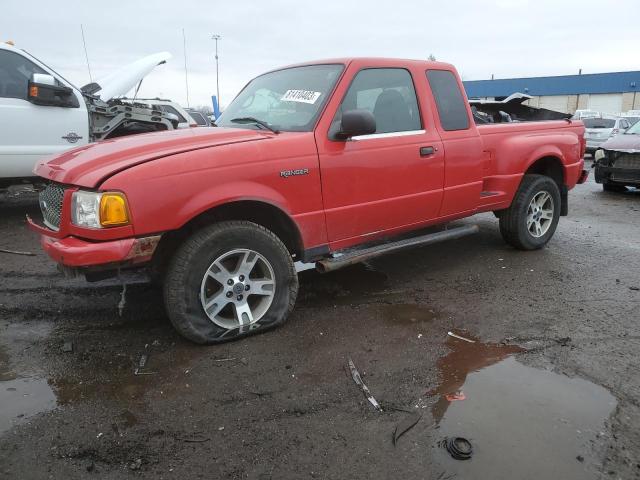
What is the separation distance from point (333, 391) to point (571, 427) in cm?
124

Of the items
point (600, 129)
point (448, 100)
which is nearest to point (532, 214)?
point (448, 100)

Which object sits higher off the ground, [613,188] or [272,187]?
[272,187]

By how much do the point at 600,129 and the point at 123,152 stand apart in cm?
1932

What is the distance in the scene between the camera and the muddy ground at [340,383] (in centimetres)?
221

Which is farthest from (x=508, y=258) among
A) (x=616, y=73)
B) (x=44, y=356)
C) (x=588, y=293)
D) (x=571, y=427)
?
(x=616, y=73)

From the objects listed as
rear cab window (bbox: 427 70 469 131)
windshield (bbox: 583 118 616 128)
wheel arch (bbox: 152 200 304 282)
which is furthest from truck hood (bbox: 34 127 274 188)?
windshield (bbox: 583 118 616 128)

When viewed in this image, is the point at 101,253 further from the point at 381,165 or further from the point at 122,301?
the point at 381,165

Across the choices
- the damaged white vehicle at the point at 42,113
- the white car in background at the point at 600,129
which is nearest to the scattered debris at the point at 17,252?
the damaged white vehicle at the point at 42,113

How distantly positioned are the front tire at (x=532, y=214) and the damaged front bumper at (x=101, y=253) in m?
3.91

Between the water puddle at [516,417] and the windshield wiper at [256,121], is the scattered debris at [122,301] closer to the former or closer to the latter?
the windshield wiper at [256,121]

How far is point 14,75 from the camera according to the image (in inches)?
243

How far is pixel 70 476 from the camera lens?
2.11 meters

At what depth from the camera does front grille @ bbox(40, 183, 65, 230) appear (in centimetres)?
314

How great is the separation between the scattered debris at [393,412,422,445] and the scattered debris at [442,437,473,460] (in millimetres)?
186
